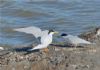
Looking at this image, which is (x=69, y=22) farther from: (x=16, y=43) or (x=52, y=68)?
(x=52, y=68)

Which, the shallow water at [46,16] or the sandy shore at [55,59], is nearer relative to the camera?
the sandy shore at [55,59]

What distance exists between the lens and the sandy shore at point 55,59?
24.0 feet

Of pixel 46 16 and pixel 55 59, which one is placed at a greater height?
pixel 55 59

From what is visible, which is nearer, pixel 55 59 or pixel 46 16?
pixel 55 59

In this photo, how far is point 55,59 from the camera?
7.83 meters

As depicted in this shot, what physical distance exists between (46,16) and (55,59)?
228 inches

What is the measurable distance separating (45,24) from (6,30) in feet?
3.86

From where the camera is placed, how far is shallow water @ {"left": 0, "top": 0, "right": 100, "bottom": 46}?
11.7 m

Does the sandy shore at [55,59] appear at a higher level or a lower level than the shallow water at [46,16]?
higher

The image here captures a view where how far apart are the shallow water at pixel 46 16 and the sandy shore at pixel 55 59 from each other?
6.53 ft

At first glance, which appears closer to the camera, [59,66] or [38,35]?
[59,66]

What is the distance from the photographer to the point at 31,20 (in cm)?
1311

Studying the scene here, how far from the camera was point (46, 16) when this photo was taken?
13.5 m

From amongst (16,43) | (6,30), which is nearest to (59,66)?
(16,43)
